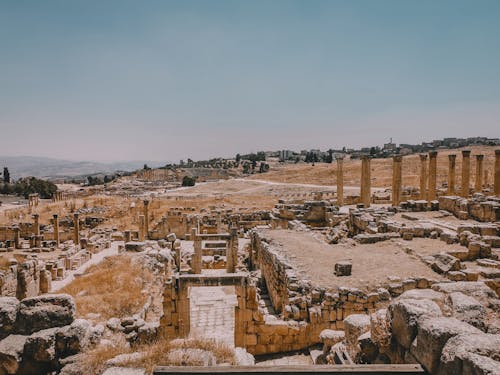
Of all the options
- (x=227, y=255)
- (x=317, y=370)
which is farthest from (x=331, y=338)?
(x=227, y=255)

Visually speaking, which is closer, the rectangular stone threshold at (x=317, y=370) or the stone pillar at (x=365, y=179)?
the rectangular stone threshold at (x=317, y=370)

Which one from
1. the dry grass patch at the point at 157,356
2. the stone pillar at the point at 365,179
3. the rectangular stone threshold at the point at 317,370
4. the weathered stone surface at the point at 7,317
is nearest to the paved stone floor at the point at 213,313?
the dry grass patch at the point at 157,356

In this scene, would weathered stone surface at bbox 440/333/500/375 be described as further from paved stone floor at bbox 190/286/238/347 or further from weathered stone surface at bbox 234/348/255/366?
paved stone floor at bbox 190/286/238/347

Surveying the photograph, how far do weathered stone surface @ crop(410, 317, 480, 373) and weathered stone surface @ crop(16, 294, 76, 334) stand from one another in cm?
525

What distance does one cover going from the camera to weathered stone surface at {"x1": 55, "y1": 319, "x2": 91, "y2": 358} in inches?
217

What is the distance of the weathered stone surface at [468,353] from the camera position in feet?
10.2

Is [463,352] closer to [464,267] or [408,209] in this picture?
[464,267]

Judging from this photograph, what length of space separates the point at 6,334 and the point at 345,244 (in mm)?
13388

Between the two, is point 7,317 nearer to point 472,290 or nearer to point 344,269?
point 472,290

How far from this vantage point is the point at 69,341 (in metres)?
5.53

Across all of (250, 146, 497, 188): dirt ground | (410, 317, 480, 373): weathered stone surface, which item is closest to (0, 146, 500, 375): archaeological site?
(410, 317, 480, 373): weathered stone surface

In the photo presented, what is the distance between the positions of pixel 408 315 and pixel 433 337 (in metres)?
0.58

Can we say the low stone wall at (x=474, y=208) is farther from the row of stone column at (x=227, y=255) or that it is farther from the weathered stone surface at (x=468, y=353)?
the weathered stone surface at (x=468, y=353)

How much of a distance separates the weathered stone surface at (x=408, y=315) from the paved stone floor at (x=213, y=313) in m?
6.19
